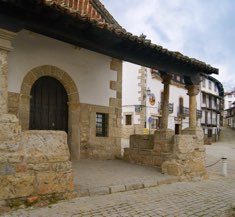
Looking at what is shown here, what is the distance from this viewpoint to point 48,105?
318 inches

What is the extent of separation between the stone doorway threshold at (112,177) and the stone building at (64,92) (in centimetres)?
43

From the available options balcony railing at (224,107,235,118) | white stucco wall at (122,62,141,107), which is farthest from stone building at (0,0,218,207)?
balcony railing at (224,107,235,118)

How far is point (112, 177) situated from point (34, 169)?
2.38m

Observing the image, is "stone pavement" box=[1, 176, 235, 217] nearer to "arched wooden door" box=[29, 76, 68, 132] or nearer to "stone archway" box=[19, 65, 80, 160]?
"stone archway" box=[19, 65, 80, 160]

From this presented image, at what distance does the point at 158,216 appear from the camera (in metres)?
4.45

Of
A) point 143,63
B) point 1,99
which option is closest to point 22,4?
point 1,99

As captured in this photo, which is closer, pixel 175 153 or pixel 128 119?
pixel 175 153

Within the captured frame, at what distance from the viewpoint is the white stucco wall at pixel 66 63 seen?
726 centimetres

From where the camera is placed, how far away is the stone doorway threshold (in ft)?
18.1

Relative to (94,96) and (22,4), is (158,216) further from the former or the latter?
(94,96)

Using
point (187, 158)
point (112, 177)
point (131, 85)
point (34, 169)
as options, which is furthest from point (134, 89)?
point (34, 169)

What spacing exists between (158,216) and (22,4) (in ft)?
12.4

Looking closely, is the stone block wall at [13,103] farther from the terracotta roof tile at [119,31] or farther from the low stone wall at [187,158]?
the low stone wall at [187,158]

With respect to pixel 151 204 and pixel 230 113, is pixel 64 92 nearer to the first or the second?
pixel 151 204
